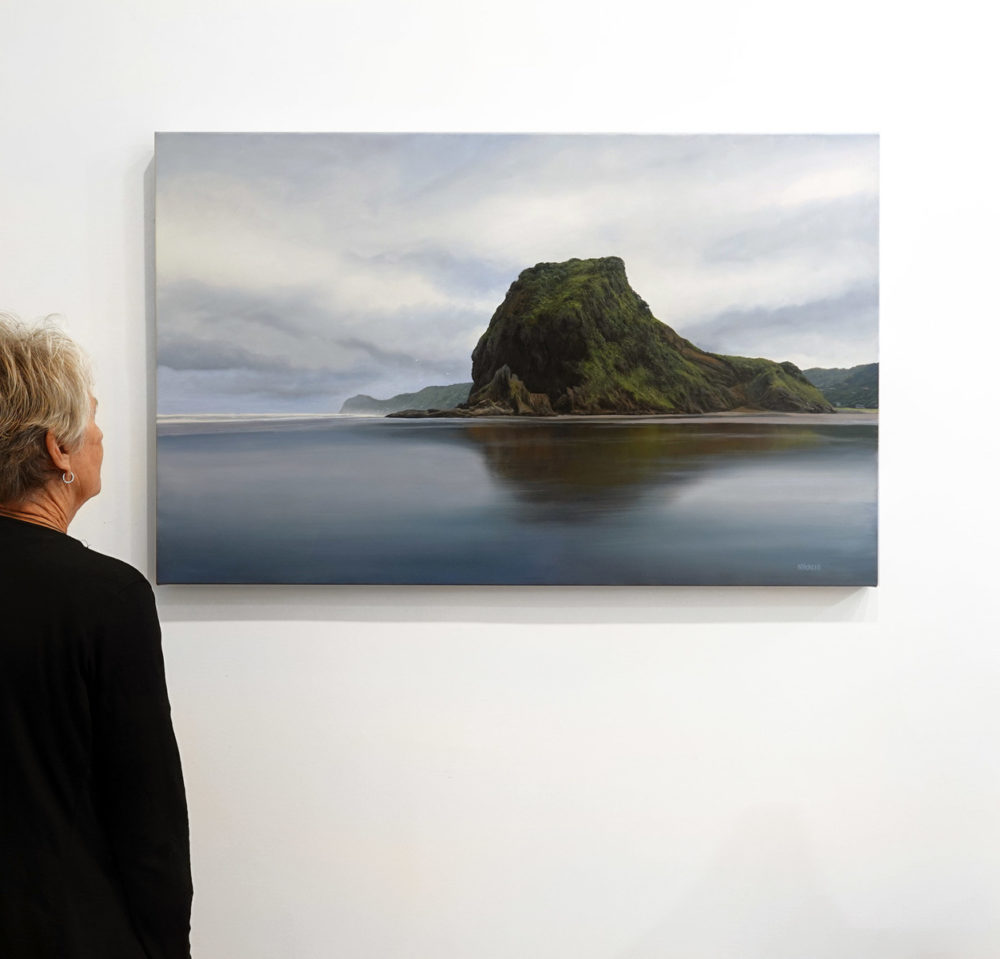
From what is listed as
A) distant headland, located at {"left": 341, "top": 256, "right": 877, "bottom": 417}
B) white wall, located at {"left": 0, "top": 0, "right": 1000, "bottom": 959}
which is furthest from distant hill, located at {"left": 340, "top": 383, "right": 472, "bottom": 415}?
white wall, located at {"left": 0, "top": 0, "right": 1000, "bottom": 959}

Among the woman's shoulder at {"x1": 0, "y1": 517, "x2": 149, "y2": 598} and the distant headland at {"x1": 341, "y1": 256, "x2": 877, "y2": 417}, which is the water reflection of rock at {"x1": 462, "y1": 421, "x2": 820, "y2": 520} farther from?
the woman's shoulder at {"x1": 0, "y1": 517, "x2": 149, "y2": 598}

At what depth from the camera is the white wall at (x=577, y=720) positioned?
149 cm

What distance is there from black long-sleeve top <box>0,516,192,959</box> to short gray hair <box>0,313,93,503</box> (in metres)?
0.06

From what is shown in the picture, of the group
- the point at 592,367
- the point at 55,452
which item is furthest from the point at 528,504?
the point at 55,452

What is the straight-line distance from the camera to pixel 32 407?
958 mm

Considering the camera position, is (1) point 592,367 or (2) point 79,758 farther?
(1) point 592,367

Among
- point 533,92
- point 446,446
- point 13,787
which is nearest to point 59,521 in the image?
point 13,787

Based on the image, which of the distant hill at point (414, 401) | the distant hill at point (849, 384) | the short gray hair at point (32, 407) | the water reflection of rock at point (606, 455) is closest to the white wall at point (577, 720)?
the distant hill at point (849, 384)

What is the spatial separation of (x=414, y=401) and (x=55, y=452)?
625 millimetres

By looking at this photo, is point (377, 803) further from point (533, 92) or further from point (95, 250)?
point (533, 92)

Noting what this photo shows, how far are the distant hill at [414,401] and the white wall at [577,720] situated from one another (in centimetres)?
33

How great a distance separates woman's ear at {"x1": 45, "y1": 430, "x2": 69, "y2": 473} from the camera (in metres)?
0.97

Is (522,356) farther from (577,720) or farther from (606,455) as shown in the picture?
(577,720)

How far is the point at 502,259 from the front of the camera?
146 centimetres
